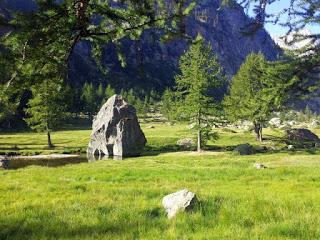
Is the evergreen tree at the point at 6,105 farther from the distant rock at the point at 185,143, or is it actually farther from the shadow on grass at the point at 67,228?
the distant rock at the point at 185,143

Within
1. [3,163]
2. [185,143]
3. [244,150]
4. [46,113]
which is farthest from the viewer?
[46,113]

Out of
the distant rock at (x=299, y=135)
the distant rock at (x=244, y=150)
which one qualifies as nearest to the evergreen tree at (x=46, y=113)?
the distant rock at (x=244, y=150)

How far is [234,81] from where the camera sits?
77.2 m

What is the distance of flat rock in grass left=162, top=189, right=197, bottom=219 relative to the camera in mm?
9828

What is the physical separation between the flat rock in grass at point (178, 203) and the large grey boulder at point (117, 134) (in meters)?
47.2

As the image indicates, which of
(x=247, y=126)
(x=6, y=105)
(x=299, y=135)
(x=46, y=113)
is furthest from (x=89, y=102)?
(x=6, y=105)

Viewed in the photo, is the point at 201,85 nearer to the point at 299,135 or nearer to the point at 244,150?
the point at 244,150

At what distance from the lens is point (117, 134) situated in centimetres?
5856

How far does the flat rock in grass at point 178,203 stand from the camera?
9.83 meters

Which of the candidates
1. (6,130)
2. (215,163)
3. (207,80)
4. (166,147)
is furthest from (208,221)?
(6,130)

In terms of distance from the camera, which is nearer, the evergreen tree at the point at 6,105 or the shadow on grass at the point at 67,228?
the evergreen tree at the point at 6,105

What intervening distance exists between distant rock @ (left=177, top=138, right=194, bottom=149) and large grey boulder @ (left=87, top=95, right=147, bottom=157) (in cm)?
785

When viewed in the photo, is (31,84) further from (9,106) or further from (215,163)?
(215,163)

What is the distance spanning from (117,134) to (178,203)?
48.9 metres
